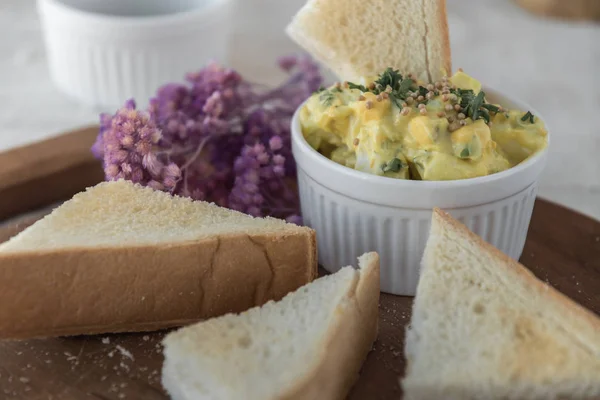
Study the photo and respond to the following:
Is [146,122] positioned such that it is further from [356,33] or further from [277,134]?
[356,33]

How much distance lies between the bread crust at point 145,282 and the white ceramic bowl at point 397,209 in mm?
227

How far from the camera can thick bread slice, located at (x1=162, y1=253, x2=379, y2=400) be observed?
176 centimetres

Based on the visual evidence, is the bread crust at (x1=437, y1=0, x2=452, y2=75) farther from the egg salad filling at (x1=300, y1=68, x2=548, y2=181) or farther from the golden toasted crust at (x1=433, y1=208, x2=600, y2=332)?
the golden toasted crust at (x1=433, y1=208, x2=600, y2=332)

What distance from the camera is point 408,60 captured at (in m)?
2.60

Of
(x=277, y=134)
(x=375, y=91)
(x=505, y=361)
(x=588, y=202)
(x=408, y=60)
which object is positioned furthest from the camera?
(x=588, y=202)

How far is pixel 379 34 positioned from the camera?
2609 mm

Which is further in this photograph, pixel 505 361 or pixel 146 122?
pixel 146 122

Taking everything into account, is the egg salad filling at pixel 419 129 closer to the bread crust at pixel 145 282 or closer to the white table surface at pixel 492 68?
the bread crust at pixel 145 282

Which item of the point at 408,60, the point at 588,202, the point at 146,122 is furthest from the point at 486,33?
the point at 146,122

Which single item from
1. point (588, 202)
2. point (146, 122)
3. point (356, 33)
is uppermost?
point (356, 33)

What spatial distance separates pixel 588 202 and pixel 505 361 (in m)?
2.16

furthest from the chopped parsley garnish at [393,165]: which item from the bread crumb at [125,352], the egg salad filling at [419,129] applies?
the bread crumb at [125,352]

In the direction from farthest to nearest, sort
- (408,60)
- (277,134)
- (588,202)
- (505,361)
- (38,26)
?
1. (38,26)
2. (588,202)
3. (277,134)
4. (408,60)
5. (505,361)

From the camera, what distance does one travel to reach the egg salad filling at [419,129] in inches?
85.4
